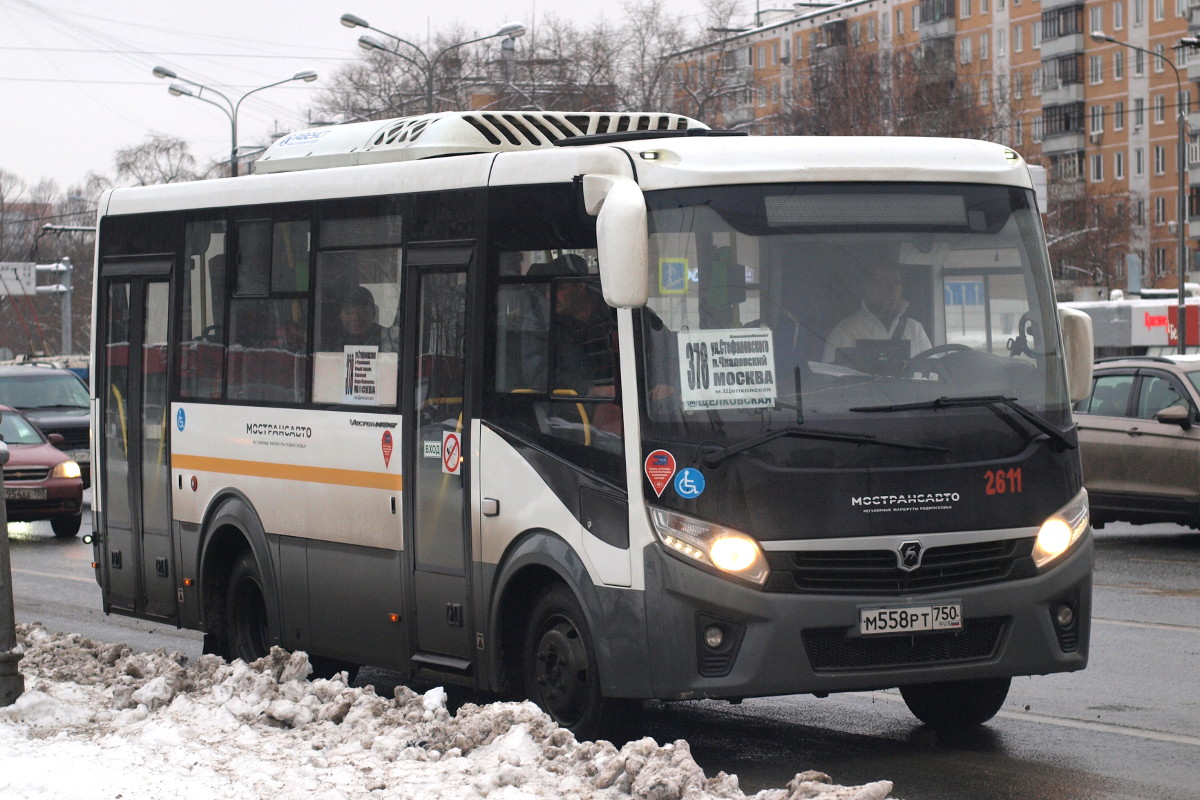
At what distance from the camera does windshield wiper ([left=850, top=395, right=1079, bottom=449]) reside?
737cm

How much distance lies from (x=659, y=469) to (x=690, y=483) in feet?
0.45

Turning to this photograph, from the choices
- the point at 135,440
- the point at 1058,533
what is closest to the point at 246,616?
the point at 135,440

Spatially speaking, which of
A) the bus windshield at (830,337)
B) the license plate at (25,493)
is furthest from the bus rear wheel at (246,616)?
the license plate at (25,493)

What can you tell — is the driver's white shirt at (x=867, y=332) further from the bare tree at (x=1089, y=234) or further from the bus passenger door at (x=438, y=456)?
the bare tree at (x=1089, y=234)

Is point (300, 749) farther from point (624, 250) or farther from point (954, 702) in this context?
point (954, 702)

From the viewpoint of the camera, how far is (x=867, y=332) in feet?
24.4

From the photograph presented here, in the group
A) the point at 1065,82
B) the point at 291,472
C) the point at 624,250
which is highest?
the point at 1065,82

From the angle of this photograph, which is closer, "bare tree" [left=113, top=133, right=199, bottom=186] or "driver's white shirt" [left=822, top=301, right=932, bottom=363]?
"driver's white shirt" [left=822, top=301, right=932, bottom=363]

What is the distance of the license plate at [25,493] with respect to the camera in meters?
21.0

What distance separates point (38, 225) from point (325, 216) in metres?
100

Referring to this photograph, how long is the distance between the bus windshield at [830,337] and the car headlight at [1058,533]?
0.32 metres

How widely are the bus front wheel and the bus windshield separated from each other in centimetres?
93

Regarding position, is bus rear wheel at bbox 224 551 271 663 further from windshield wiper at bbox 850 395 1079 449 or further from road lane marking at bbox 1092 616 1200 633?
road lane marking at bbox 1092 616 1200 633

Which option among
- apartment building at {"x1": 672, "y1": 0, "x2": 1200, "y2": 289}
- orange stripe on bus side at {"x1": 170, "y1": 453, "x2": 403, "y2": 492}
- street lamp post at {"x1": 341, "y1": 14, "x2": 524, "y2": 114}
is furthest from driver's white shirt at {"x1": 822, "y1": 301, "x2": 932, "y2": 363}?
apartment building at {"x1": 672, "y1": 0, "x2": 1200, "y2": 289}
